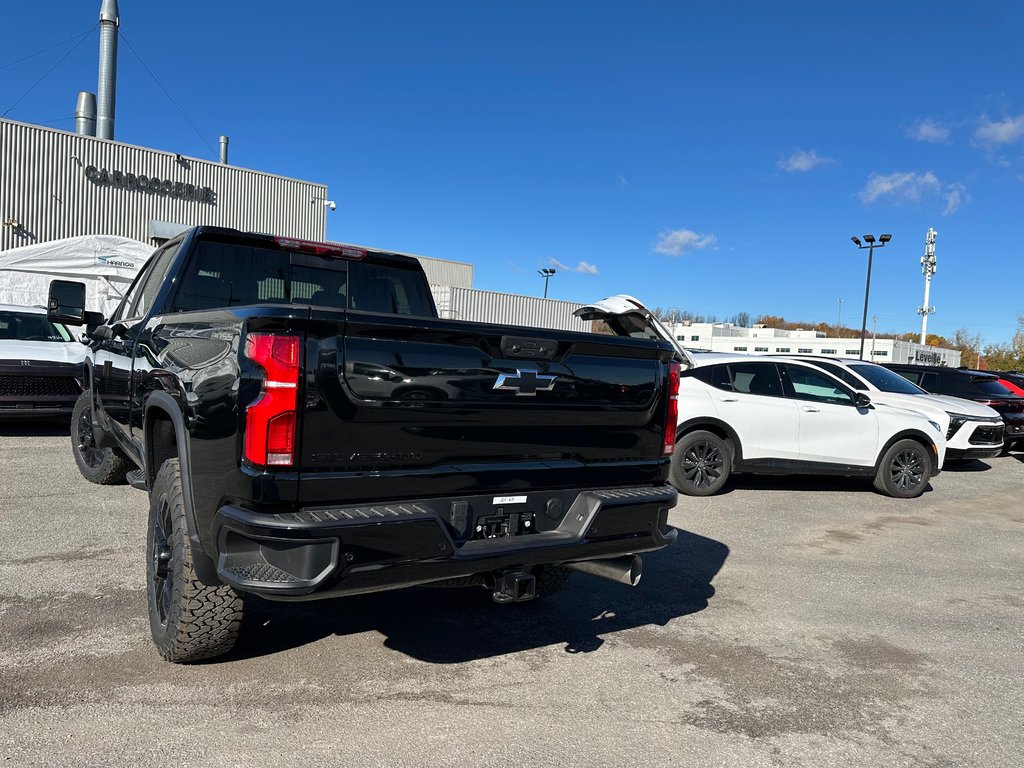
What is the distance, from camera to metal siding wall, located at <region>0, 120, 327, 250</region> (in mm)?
24562

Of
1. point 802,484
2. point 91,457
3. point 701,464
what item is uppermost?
point 701,464

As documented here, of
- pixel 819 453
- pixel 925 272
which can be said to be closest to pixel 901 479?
pixel 819 453

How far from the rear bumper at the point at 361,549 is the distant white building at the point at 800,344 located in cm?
5938

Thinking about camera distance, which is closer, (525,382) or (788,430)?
(525,382)

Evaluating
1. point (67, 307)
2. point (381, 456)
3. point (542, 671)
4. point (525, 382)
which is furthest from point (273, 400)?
point (67, 307)

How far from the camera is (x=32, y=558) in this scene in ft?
16.5

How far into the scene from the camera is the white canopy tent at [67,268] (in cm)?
1666

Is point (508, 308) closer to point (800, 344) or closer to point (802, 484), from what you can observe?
point (802, 484)

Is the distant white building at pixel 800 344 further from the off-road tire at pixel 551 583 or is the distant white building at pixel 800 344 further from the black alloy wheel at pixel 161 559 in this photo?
the black alloy wheel at pixel 161 559

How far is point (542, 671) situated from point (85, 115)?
1309 inches

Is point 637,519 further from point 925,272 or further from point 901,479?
point 925,272

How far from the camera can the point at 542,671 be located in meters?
3.71

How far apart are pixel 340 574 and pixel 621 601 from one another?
2.42 m

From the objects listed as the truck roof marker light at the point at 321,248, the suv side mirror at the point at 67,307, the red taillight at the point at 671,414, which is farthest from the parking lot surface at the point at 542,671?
the truck roof marker light at the point at 321,248
